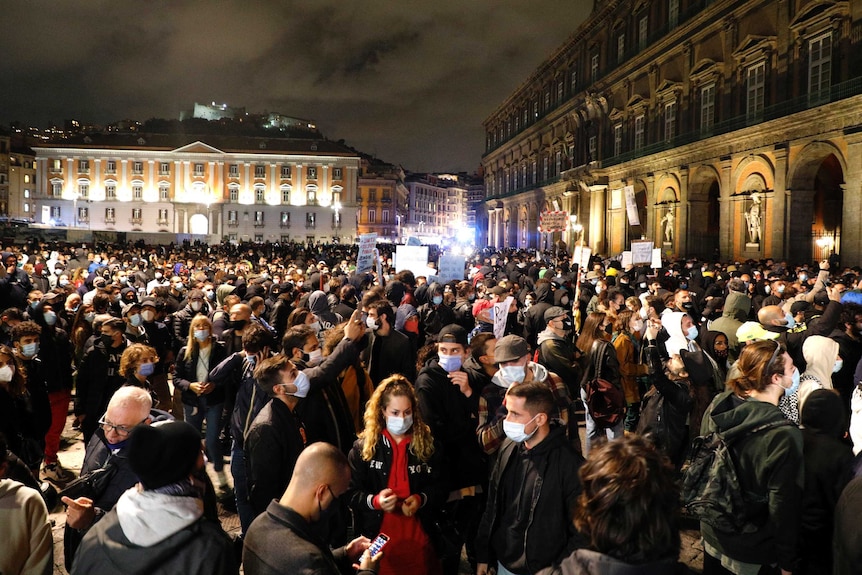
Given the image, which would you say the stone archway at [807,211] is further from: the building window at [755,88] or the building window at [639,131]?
the building window at [639,131]

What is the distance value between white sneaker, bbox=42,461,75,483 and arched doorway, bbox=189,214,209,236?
3178 inches

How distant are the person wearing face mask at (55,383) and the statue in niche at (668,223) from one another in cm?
2961

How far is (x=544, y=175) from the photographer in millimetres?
53062

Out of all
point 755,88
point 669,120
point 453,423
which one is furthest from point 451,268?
point 669,120

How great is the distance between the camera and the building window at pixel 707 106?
2828 cm

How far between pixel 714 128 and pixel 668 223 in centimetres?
594

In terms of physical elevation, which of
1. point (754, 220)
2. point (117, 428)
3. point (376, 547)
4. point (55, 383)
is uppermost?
point (754, 220)

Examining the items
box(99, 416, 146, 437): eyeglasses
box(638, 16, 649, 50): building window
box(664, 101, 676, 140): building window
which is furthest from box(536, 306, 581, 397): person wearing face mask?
box(638, 16, 649, 50): building window

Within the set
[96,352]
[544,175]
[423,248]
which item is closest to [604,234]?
[544,175]

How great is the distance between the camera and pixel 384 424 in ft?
13.7

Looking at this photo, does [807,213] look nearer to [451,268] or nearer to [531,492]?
[451,268]

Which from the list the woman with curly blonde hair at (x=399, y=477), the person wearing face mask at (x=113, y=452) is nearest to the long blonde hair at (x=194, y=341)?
the person wearing face mask at (x=113, y=452)

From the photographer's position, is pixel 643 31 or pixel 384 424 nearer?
pixel 384 424

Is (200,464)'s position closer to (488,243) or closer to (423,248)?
(423,248)
